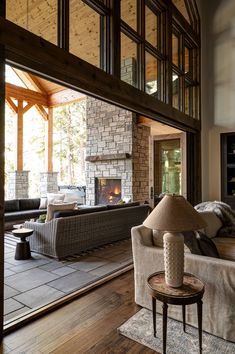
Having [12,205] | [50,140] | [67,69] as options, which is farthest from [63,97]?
[67,69]

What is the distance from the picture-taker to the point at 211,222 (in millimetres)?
3615

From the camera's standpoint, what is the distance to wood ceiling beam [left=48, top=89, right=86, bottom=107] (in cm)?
927

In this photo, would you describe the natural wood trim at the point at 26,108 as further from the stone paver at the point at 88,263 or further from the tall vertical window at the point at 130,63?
the stone paver at the point at 88,263

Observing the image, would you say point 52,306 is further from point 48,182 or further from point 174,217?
point 48,182

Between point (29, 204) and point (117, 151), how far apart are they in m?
2.94

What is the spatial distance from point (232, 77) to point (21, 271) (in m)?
5.94

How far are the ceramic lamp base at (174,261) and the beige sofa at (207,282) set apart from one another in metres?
0.32

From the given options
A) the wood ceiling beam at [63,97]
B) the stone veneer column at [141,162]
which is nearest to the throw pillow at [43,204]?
the stone veneer column at [141,162]

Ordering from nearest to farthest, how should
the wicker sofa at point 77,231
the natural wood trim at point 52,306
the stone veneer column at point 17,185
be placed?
the natural wood trim at point 52,306
the wicker sofa at point 77,231
the stone veneer column at point 17,185

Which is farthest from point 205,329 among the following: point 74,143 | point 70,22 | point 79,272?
point 74,143

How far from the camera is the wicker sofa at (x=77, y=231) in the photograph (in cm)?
390

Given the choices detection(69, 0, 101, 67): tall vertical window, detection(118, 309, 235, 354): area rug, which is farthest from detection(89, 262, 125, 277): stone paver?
detection(69, 0, 101, 67): tall vertical window

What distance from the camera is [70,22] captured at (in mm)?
2887

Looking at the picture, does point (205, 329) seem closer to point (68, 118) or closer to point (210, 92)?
point (210, 92)
